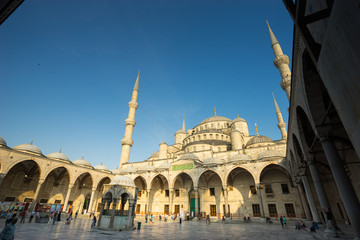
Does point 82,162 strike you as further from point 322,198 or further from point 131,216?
point 322,198

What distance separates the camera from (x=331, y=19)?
2736mm

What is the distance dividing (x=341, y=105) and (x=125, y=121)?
108 feet

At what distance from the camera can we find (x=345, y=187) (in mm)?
5383

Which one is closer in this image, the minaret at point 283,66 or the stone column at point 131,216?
the stone column at point 131,216

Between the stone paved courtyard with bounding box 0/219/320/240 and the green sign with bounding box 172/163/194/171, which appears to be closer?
the stone paved courtyard with bounding box 0/219/320/240

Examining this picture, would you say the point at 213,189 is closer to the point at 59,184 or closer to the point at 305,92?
the point at 305,92

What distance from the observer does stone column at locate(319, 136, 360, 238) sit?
4.99m

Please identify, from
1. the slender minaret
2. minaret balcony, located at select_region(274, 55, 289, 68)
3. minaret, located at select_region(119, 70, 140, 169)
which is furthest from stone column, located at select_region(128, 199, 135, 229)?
the slender minaret

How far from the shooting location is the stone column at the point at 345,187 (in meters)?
4.99

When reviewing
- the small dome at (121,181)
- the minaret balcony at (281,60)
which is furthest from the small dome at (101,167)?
the minaret balcony at (281,60)

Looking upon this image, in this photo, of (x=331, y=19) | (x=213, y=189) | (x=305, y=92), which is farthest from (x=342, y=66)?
(x=213, y=189)

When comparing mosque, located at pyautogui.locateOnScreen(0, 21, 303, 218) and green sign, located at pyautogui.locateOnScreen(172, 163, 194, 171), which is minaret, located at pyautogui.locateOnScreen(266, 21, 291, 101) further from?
green sign, located at pyautogui.locateOnScreen(172, 163, 194, 171)

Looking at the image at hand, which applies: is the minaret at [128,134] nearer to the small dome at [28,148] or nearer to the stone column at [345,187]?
the small dome at [28,148]

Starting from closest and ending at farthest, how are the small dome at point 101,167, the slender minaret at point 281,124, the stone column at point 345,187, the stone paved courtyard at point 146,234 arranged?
the stone column at point 345,187 → the stone paved courtyard at point 146,234 → the slender minaret at point 281,124 → the small dome at point 101,167
